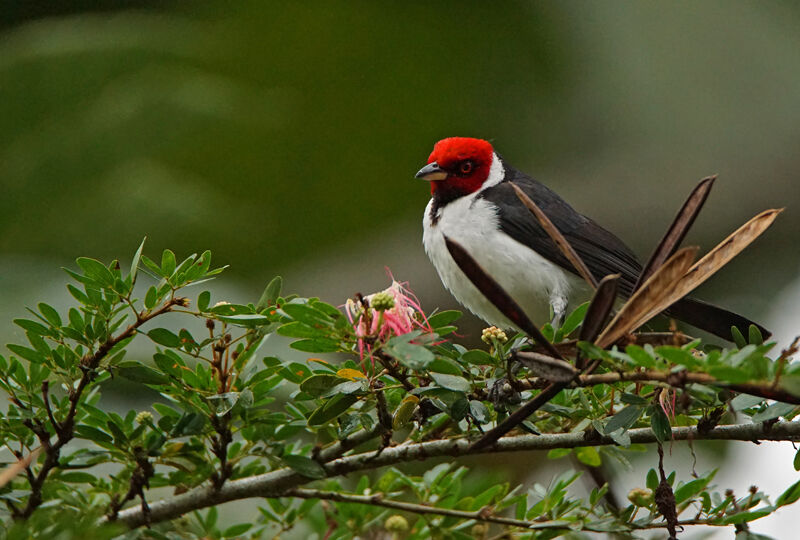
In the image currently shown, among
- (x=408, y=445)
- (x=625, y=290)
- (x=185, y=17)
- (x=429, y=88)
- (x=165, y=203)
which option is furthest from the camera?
(x=429, y=88)

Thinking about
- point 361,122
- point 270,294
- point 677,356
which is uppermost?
point 361,122

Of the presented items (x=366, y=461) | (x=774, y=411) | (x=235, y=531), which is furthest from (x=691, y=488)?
(x=235, y=531)

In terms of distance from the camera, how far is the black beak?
267 cm

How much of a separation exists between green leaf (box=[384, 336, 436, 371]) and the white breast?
1374mm

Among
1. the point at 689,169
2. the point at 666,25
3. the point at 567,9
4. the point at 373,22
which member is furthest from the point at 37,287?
the point at 666,25

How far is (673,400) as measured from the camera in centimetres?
137

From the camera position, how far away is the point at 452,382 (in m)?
1.17

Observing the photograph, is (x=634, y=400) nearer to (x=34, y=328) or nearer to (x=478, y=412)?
(x=478, y=412)

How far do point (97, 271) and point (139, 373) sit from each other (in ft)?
0.51

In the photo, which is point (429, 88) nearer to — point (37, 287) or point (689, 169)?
point (689, 169)

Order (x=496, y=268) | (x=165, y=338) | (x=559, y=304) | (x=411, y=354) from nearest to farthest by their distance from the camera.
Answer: (x=411, y=354) < (x=165, y=338) < (x=559, y=304) < (x=496, y=268)

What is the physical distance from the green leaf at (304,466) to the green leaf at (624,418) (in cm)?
41

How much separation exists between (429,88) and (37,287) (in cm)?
330

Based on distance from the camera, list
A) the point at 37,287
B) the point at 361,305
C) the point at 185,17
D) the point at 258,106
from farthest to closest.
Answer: the point at 185,17, the point at 258,106, the point at 37,287, the point at 361,305
